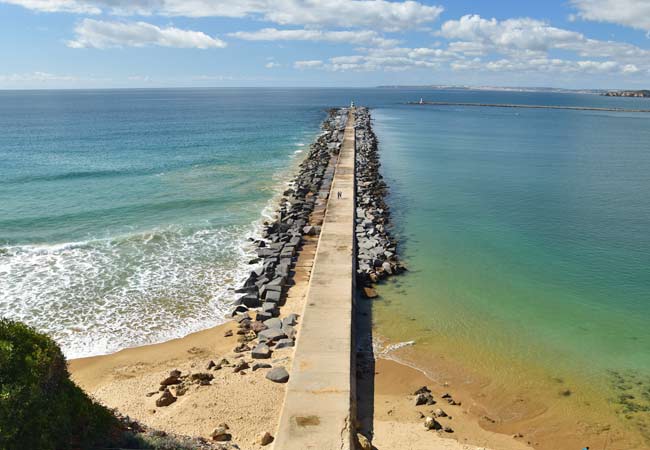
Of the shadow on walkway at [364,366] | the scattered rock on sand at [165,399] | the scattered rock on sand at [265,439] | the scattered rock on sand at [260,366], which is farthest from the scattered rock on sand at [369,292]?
the scattered rock on sand at [265,439]

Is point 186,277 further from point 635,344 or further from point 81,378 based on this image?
point 635,344

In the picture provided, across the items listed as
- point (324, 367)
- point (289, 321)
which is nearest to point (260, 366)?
point (324, 367)

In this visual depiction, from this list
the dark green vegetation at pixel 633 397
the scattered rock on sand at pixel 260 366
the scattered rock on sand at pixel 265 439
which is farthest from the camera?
the scattered rock on sand at pixel 260 366

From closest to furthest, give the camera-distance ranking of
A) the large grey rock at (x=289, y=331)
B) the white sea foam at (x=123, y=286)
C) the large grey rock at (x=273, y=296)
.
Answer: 1. the large grey rock at (x=289, y=331)
2. the white sea foam at (x=123, y=286)
3. the large grey rock at (x=273, y=296)

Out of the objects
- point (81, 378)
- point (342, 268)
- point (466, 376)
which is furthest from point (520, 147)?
point (81, 378)

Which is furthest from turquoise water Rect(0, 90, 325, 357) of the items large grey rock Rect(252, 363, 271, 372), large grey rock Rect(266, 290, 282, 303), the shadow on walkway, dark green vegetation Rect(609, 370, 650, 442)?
dark green vegetation Rect(609, 370, 650, 442)

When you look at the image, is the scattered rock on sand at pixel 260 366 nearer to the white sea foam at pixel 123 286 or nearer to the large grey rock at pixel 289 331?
the large grey rock at pixel 289 331
